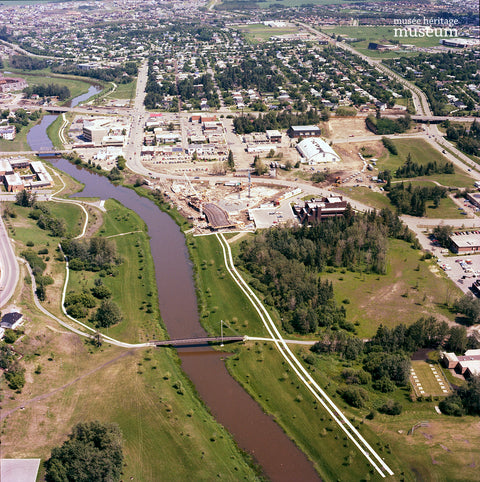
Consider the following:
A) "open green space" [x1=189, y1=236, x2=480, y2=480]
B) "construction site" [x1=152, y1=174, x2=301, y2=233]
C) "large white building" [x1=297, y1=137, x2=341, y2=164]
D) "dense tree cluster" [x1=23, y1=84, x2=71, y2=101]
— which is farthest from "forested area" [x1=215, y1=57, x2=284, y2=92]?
"open green space" [x1=189, y1=236, x2=480, y2=480]

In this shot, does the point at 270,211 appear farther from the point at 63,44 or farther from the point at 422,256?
the point at 63,44

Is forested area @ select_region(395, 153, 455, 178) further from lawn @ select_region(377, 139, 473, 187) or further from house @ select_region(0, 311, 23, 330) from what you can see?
house @ select_region(0, 311, 23, 330)

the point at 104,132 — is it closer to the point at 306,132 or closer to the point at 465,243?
the point at 306,132

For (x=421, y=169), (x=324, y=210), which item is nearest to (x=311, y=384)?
(x=324, y=210)

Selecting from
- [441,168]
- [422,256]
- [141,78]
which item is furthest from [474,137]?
[141,78]

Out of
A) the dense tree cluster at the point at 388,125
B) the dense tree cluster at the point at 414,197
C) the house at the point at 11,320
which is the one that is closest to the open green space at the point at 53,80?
the dense tree cluster at the point at 388,125
